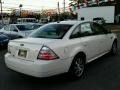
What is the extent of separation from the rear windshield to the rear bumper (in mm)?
764

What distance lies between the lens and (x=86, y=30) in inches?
230

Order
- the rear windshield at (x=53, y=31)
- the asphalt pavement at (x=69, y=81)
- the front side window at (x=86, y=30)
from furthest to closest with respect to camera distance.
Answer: the front side window at (x=86, y=30) < the rear windshield at (x=53, y=31) < the asphalt pavement at (x=69, y=81)

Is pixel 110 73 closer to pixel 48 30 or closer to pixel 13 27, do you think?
pixel 48 30

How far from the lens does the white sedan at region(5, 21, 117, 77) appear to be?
4.48 m

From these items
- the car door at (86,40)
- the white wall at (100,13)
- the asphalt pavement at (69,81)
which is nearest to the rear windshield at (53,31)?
the car door at (86,40)

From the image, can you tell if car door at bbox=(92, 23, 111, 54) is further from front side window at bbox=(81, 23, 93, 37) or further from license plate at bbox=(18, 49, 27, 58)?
license plate at bbox=(18, 49, 27, 58)

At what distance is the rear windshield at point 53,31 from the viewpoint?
5.20 metres

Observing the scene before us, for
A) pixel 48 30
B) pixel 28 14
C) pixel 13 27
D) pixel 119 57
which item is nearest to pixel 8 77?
pixel 48 30

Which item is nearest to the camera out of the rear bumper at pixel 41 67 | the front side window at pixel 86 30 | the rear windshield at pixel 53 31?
the rear bumper at pixel 41 67

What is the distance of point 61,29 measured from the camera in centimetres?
543

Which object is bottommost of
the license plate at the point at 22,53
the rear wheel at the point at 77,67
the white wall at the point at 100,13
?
the rear wheel at the point at 77,67

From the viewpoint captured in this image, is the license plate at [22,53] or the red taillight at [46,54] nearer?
the red taillight at [46,54]

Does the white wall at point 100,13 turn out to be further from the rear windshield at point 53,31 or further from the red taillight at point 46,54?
the red taillight at point 46,54

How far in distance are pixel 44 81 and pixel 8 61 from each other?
1.01 metres
